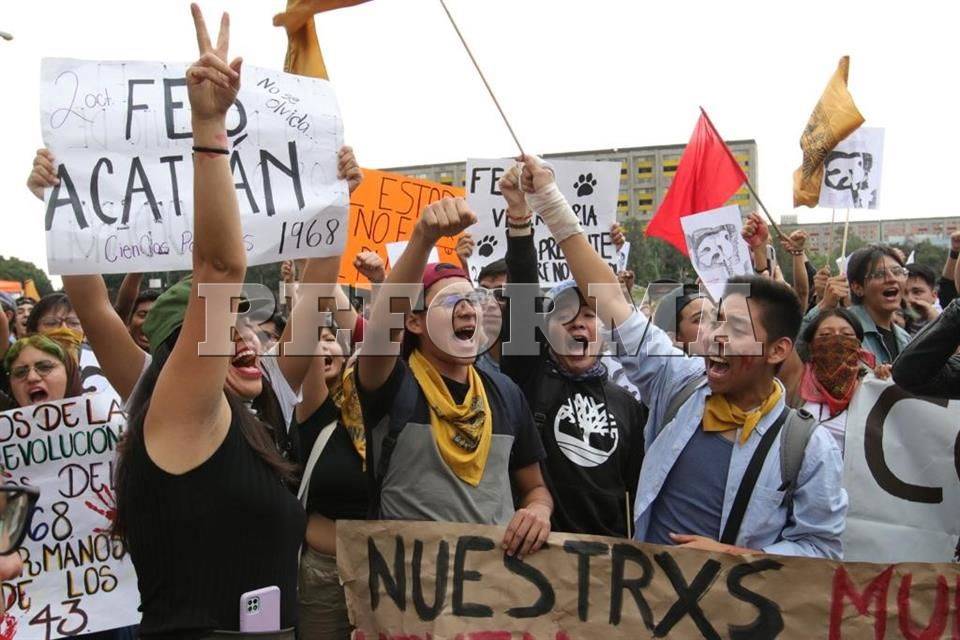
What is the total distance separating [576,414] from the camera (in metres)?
3.88

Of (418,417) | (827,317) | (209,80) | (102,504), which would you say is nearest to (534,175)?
(418,417)

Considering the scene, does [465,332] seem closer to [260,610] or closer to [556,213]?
[556,213]

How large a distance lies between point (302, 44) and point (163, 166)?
85 centimetres

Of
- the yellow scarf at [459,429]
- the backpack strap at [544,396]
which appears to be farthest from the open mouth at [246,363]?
the backpack strap at [544,396]

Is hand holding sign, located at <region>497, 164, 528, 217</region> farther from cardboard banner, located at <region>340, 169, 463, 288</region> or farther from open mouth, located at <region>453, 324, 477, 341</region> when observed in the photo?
cardboard banner, located at <region>340, 169, 463, 288</region>

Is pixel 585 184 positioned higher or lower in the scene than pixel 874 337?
higher

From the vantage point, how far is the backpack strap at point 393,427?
9.73 ft

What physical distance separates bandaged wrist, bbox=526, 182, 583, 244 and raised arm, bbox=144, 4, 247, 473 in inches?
51.2

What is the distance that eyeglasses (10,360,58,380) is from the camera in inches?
166

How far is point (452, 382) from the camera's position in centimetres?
315

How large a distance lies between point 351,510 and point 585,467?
39.7 inches

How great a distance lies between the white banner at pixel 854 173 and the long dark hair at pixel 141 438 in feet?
21.1

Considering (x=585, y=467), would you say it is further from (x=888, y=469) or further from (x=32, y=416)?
(x=32, y=416)

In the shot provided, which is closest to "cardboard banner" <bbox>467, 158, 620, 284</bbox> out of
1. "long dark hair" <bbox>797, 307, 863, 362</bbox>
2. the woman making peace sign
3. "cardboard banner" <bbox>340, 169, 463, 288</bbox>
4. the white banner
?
"cardboard banner" <bbox>340, 169, 463, 288</bbox>
